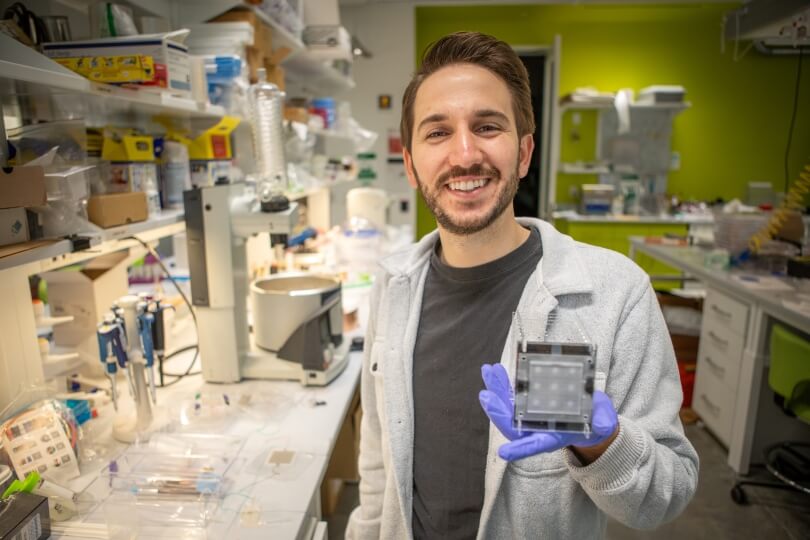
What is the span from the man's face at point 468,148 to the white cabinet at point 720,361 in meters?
2.01

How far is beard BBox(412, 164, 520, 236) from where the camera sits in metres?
0.99

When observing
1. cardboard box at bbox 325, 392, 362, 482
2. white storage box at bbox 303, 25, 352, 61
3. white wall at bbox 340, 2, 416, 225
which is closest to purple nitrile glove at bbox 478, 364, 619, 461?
cardboard box at bbox 325, 392, 362, 482

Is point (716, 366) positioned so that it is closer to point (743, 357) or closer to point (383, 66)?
point (743, 357)

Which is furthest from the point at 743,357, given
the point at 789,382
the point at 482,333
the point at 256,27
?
the point at 256,27

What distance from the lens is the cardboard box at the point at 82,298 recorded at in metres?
1.60

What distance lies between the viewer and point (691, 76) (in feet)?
19.1

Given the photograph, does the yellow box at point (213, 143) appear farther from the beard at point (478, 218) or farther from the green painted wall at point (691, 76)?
the green painted wall at point (691, 76)

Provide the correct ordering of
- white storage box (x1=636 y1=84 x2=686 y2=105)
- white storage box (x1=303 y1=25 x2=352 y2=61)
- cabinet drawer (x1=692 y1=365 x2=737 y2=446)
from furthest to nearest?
1. white storage box (x1=636 y1=84 x2=686 y2=105)
2. white storage box (x1=303 y1=25 x2=352 y2=61)
3. cabinet drawer (x1=692 y1=365 x2=737 y2=446)

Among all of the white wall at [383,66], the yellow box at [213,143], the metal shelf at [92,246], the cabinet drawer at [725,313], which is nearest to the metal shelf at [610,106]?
the white wall at [383,66]

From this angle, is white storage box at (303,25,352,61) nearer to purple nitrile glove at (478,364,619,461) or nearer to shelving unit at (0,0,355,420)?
shelving unit at (0,0,355,420)

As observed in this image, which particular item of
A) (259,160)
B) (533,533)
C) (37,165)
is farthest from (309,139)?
(533,533)

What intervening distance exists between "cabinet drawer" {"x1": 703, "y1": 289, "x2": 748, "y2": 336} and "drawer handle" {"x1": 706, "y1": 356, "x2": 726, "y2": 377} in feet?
0.62

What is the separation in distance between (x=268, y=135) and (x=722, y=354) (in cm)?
246

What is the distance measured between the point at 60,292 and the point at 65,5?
2.80 feet
